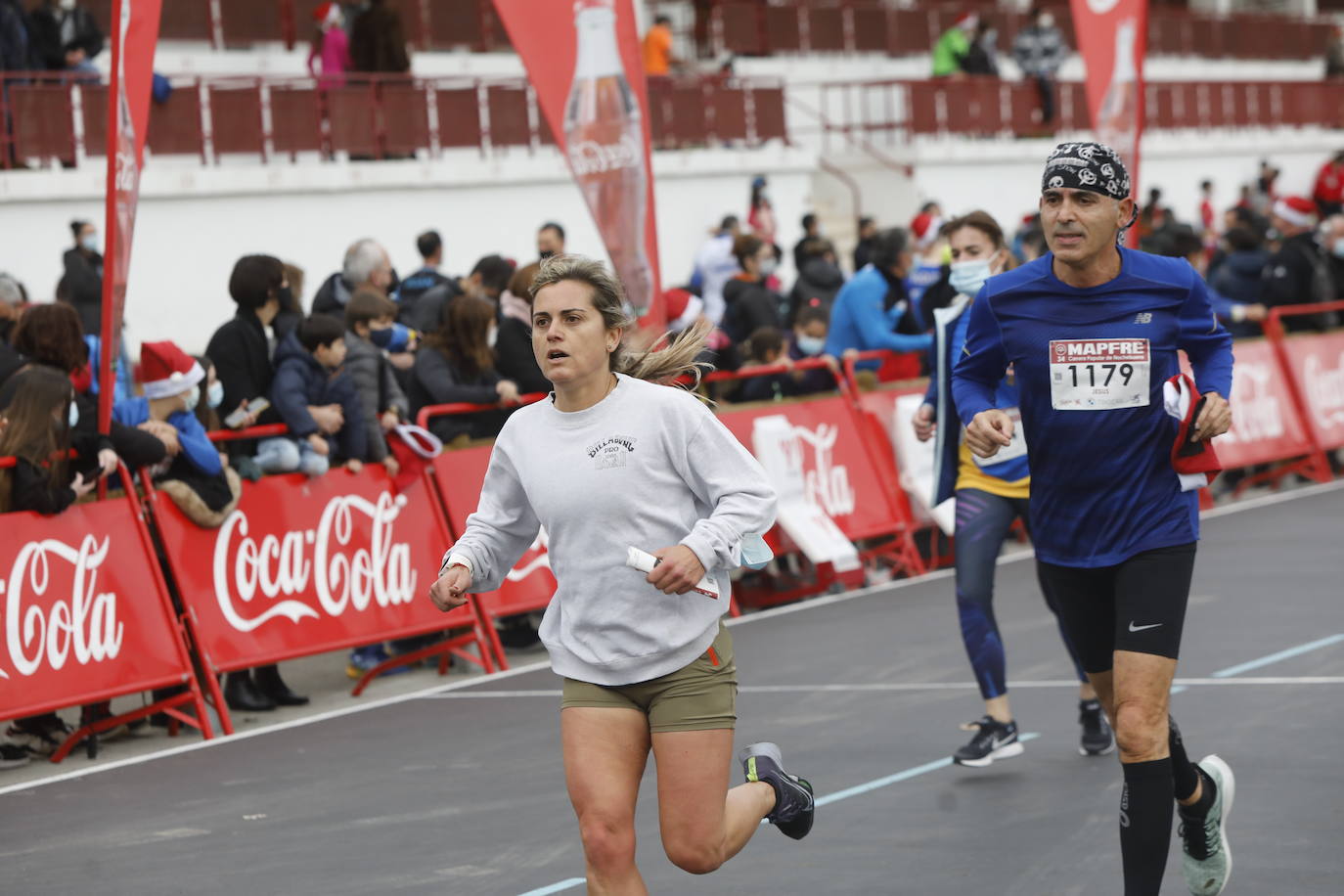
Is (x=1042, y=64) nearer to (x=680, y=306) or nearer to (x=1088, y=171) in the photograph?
(x=680, y=306)

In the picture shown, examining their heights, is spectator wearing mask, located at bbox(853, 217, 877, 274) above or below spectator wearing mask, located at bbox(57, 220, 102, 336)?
below

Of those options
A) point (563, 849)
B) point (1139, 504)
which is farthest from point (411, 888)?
point (1139, 504)

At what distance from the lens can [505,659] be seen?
461 inches

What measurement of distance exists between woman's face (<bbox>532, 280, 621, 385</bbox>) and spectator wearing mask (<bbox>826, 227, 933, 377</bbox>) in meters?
9.43

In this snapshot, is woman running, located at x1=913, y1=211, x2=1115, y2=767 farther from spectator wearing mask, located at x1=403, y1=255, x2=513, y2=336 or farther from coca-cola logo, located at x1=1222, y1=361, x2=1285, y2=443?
coca-cola logo, located at x1=1222, y1=361, x2=1285, y2=443

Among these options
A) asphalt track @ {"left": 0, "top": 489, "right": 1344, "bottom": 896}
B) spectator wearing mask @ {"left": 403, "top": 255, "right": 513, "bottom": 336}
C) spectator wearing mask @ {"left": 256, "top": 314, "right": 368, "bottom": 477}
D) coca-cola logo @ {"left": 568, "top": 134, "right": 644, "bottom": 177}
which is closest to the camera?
asphalt track @ {"left": 0, "top": 489, "right": 1344, "bottom": 896}

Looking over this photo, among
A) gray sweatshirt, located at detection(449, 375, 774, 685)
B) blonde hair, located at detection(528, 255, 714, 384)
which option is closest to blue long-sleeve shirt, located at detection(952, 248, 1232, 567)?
blonde hair, located at detection(528, 255, 714, 384)

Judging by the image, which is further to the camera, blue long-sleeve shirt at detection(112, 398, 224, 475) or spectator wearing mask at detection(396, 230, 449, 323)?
spectator wearing mask at detection(396, 230, 449, 323)

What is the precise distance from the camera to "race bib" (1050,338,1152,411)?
5.86 meters

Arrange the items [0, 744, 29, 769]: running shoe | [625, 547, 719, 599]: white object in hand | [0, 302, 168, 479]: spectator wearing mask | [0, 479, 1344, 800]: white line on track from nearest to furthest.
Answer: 1. [625, 547, 719, 599]: white object in hand
2. [0, 479, 1344, 800]: white line on track
3. [0, 744, 29, 769]: running shoe
4. [0, 302, 168, 479]: spectator wearing mask

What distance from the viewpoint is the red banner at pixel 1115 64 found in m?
15.8

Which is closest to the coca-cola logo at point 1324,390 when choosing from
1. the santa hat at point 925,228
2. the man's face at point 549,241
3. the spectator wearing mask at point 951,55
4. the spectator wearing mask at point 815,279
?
the santa hat at point 925,228

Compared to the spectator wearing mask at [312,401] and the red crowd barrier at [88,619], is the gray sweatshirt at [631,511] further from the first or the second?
the spectator wearing mask at [312,401]

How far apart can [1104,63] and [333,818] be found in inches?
406
